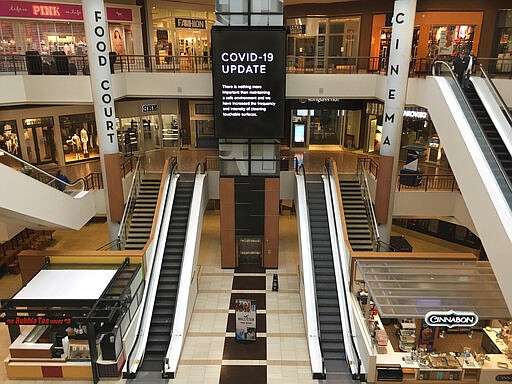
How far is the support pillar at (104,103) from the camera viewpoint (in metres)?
13.2

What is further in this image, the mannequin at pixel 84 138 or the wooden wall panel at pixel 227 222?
the mannequin at pixel 84 138

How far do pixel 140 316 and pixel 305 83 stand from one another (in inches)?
384

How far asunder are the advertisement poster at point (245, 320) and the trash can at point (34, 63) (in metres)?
10.3

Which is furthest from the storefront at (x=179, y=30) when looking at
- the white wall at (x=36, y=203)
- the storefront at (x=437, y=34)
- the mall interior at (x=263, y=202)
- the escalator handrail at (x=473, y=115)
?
the escalator handrail at (x=473, y=115)

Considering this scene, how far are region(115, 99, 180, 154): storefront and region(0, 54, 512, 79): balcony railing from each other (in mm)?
2303

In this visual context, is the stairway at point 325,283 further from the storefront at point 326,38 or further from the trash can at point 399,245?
the storefront at point 326,38

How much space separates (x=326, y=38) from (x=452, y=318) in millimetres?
15360

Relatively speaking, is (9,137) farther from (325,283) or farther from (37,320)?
(325,283)

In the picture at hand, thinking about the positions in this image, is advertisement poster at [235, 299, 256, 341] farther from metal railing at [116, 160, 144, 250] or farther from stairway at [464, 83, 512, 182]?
stairway at [464, 83, 512, 182]

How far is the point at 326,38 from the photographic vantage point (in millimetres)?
21141

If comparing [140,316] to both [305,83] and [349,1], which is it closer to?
[305,83]

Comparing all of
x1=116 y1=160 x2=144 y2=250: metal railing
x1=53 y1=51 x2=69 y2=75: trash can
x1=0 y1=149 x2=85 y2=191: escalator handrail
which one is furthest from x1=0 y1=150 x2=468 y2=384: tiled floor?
x1=53 y1=51 x2=69 y2=75: trash can

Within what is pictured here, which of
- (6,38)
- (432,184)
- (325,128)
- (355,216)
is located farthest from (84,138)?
(432,184)

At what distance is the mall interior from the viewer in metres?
10.5
